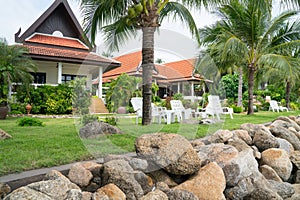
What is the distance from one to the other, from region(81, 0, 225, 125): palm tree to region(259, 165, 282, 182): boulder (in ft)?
10.4

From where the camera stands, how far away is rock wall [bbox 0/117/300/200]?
8.02ft

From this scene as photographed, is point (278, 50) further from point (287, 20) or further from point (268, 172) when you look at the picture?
point (268, 172)

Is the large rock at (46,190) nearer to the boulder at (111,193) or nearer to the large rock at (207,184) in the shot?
the boulder at (111,193)

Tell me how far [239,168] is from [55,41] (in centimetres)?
1464

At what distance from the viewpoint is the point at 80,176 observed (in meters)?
2.77

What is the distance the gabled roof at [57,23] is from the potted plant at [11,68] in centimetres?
425

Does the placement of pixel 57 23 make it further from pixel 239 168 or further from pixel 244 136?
pixel 239 168

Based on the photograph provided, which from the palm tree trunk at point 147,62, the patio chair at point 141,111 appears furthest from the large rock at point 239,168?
the patio chair at point 141,111

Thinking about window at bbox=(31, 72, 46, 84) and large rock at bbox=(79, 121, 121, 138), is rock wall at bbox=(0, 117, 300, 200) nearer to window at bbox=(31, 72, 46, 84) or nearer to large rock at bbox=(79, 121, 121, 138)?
large rock at bbox=(79, 121, 121, 138)

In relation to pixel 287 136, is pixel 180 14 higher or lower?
higher

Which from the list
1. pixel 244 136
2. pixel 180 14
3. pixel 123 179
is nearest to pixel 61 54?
pixel 180 14

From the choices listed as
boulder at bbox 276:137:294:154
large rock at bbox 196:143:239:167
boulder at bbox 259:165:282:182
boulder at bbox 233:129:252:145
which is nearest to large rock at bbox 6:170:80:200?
large rock at bbox 196:143:239:167

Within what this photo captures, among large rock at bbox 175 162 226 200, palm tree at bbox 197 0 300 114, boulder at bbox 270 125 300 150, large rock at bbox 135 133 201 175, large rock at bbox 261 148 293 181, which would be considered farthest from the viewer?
palm tree at bbox 197 0 300 114

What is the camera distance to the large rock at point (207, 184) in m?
2.93
